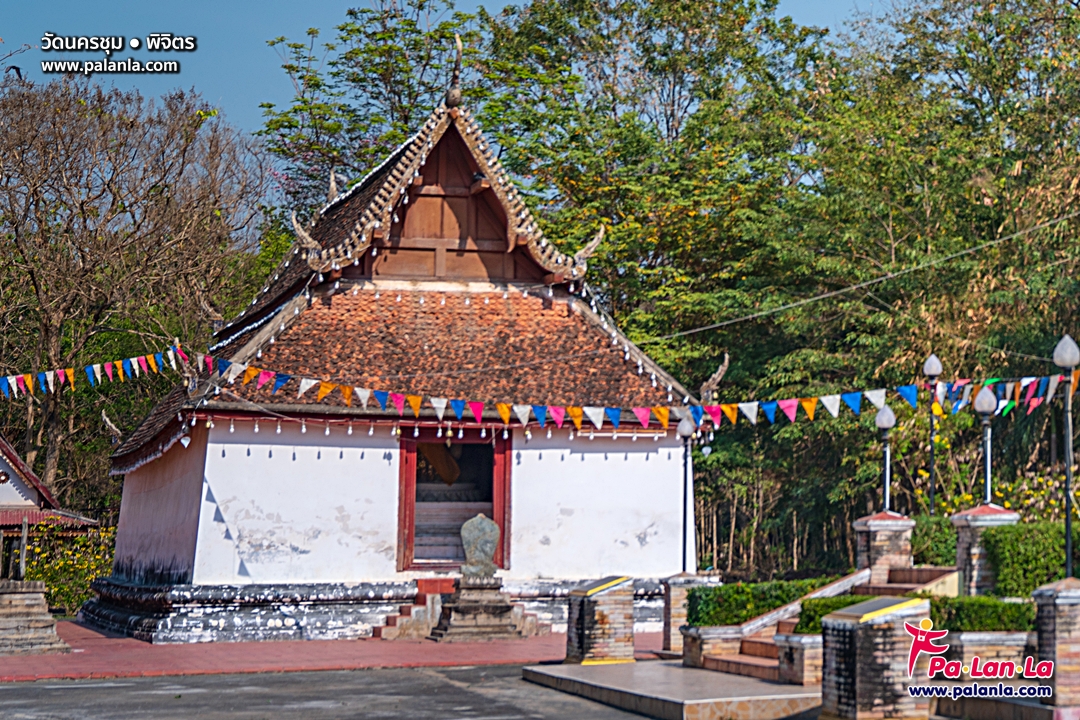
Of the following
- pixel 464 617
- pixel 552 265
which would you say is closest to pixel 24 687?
pixel 464 617

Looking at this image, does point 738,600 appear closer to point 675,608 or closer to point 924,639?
point 675,608

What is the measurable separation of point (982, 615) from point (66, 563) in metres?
21.6

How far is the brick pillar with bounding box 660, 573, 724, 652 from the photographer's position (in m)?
16.7

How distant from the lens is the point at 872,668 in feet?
33.3

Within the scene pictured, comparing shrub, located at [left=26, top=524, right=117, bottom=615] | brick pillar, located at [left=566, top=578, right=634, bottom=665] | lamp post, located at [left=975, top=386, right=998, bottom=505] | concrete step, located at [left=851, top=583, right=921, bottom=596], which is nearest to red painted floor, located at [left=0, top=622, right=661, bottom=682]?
brick pillar, located at [left=566, top=578, right=634, bottom=665]

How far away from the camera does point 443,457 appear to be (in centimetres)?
2533

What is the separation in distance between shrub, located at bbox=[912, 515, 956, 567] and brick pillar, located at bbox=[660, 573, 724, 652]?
3.00m

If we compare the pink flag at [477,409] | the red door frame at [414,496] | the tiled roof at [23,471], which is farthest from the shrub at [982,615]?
the tiled roof at [23,471]

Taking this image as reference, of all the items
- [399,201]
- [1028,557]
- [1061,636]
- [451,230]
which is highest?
[399,201]

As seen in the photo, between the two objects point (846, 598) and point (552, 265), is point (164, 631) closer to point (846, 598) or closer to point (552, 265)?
point (552, 265)

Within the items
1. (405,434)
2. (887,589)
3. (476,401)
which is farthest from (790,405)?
(405,434)

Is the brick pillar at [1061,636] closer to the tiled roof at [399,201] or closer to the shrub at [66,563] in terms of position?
the tiled roof at [399,201]

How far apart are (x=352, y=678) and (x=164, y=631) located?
18.6 ft

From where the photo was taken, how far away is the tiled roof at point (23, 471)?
27750mm
